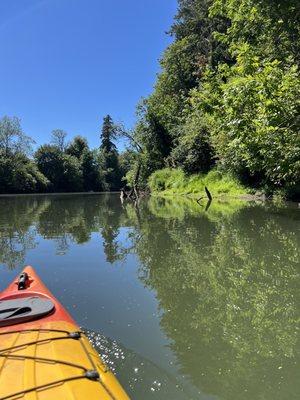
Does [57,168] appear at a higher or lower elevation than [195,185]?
higher

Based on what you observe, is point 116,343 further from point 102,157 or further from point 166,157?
point 102,157

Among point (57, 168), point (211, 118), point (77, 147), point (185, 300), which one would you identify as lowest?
point (185, 300)

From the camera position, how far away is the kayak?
2578 mm

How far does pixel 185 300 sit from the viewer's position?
601cm

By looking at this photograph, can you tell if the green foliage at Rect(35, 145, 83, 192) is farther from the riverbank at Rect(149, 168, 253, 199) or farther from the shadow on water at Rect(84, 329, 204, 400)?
the shadow on water at Rect(84, 329, 204, 400)

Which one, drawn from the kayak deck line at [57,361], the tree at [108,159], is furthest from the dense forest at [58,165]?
the kayak deck line at [57,361]

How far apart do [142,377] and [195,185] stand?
92.8ft

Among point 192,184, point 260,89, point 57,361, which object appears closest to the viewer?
point 57,361

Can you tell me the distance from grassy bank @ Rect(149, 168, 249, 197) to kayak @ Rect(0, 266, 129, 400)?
22.0 meters

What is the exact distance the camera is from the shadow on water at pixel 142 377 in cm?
345

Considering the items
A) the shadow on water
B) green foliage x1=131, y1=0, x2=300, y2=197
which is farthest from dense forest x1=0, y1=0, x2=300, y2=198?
the shadow on water

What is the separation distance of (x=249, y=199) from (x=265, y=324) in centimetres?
1907

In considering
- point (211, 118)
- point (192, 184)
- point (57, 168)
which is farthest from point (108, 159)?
point (211, 118)

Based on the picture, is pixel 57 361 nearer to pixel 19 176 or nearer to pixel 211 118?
pixel 211 118
